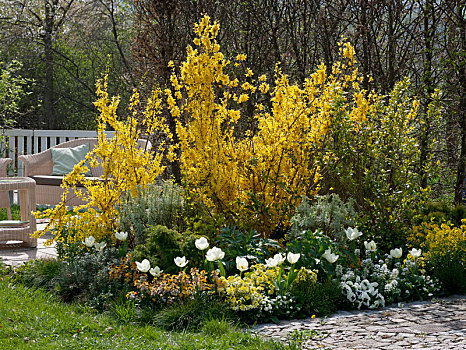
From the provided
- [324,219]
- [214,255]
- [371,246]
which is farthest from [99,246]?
[371,246]

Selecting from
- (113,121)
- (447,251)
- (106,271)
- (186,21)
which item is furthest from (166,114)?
(447,251)

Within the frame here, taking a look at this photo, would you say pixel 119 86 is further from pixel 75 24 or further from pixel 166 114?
pixel 166 114

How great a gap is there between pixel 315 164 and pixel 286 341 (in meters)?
2.16

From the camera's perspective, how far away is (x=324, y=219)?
4418mm

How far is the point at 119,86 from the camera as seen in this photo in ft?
44.8

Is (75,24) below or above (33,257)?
above

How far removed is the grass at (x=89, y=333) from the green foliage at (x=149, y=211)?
101 centimetres

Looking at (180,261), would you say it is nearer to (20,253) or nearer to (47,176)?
(20,253)

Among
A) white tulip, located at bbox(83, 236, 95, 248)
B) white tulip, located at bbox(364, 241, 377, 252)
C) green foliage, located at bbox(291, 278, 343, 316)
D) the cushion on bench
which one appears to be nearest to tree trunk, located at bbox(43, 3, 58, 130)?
the cushion on bench

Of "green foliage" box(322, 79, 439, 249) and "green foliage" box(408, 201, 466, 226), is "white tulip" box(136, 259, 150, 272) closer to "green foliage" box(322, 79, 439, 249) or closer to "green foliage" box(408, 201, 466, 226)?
"green foliage" box(322, 79, 439, 249)

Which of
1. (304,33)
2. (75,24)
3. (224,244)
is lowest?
(224,244)

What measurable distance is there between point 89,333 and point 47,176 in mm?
4940

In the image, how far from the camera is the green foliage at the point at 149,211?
15.1 ft

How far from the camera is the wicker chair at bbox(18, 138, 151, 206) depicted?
7.54 meters
